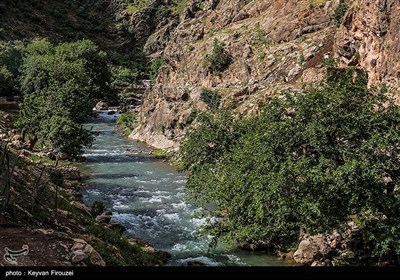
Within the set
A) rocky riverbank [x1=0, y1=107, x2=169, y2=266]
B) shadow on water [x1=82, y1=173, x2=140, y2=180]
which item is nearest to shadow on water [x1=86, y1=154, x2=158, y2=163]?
shadow on water [x1=82, y1=173, x2=140, y2=180]

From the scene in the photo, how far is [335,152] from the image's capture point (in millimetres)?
25172

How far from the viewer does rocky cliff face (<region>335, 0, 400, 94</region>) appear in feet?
152

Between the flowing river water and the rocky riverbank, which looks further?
the flowing river water

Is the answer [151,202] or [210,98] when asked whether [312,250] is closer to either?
[151,202]

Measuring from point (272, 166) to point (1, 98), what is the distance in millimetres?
95465

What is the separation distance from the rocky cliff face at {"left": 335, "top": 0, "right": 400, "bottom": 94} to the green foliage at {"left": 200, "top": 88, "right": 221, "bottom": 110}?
70.1ft

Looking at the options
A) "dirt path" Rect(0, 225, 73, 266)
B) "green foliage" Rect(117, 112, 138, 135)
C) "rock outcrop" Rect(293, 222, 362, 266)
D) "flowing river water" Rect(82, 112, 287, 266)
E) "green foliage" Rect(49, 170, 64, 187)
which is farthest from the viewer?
"green foliage" Rect(117, 112, 138, 135)

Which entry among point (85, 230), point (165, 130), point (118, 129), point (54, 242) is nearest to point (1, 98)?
point (118, 129)

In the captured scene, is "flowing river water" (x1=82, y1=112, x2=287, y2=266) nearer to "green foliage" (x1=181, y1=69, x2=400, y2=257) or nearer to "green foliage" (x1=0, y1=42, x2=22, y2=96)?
"green foliage" (x1=181, y1=69, x2=400, y2=257)

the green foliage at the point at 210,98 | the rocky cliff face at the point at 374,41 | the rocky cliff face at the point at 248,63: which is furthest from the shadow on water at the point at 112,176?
the rocky cliff face at the point at 374,41

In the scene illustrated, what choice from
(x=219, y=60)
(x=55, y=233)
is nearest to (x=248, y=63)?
(x=219, y=60)

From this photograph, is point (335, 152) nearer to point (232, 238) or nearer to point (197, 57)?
point (232, 238)

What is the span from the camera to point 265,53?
79.4 metres

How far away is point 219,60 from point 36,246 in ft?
233
